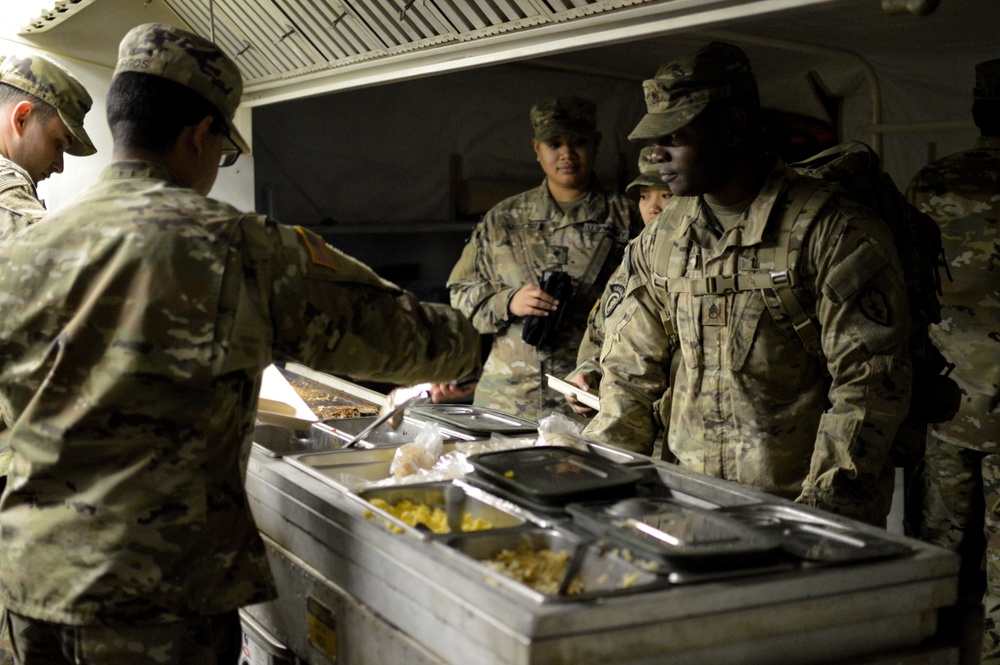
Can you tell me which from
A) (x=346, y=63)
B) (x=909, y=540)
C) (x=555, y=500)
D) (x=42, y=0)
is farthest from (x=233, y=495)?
(x=42, y=0)

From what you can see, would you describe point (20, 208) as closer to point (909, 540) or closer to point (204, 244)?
point (204, 244)

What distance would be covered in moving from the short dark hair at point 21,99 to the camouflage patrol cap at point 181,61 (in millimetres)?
1478

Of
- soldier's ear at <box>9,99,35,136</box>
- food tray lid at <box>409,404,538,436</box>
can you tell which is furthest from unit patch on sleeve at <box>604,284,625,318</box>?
soldier's ear at <box>9,99,35,136</box>

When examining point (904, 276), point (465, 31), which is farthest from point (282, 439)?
point (904, 276)

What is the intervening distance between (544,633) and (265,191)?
527cm

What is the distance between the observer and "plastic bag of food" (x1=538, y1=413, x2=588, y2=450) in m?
2.16

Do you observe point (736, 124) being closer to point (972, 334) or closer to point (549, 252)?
point (972, 334)

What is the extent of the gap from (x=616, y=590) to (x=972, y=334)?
2520mm

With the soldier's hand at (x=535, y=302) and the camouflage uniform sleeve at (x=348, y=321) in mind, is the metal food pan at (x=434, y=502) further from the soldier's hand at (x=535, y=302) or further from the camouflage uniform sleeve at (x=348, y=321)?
the soldier's hand at (x=535, y=302)

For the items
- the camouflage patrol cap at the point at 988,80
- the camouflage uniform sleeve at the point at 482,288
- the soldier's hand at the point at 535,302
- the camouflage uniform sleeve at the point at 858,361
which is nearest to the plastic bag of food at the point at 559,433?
the camouflage uniform sleeve at the point at 858,361

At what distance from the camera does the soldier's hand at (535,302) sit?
12.2 feet

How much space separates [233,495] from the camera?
1629 millimetres

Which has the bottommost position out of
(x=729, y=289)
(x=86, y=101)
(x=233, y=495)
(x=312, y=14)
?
(x=233, y=495)

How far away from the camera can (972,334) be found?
3.33 meters
